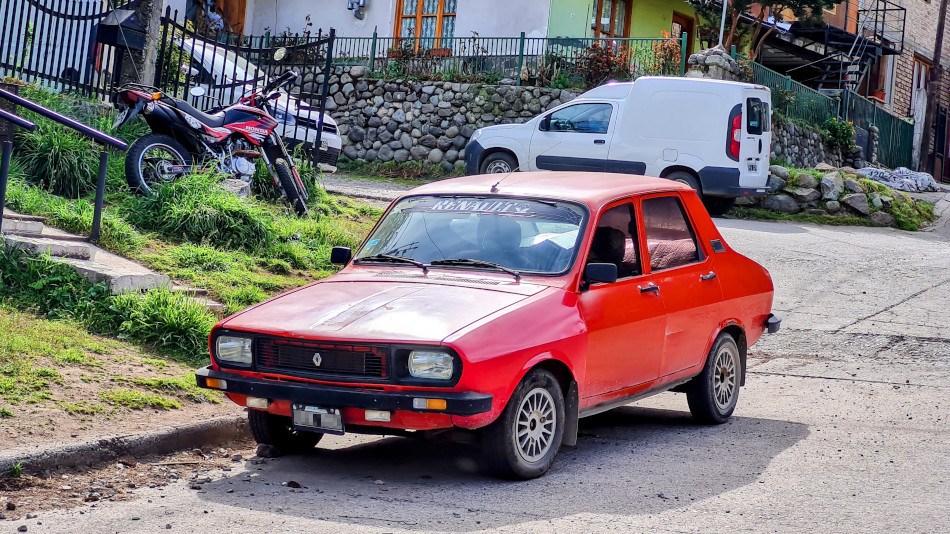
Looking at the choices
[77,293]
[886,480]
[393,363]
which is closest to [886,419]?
[886,480]

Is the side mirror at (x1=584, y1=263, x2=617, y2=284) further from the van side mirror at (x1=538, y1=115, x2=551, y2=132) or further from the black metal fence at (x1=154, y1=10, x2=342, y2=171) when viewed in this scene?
the van side mirror at (x1=538, y1=115, x2=551, y2=132)

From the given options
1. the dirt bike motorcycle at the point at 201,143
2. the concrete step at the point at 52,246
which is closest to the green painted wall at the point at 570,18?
the dirt bike motorcycle at the point at 201,143

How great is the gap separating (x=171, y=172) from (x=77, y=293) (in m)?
3.20

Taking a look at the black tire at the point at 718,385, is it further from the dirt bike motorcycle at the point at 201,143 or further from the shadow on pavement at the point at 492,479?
the dirt bike motorcycle at the point at 201,143

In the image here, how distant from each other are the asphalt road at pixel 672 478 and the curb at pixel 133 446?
0.48m

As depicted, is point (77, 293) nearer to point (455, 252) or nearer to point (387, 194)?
point (455, 252)

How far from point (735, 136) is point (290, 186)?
8.18 metres

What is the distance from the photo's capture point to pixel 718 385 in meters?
7.52

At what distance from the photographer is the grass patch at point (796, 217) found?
18625 mm

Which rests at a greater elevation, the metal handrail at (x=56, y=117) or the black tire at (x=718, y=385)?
→ the metal handrail at (x=56, y=117)

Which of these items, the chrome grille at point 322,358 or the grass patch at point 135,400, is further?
the grass patch at point 135,400

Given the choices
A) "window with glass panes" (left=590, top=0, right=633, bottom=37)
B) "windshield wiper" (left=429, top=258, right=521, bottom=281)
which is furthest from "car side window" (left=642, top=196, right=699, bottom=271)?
"window with glass panes" (left=590, top=0, right=633, bottom=37)

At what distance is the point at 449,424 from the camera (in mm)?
5359

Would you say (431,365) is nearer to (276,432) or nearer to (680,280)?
(276,432)
